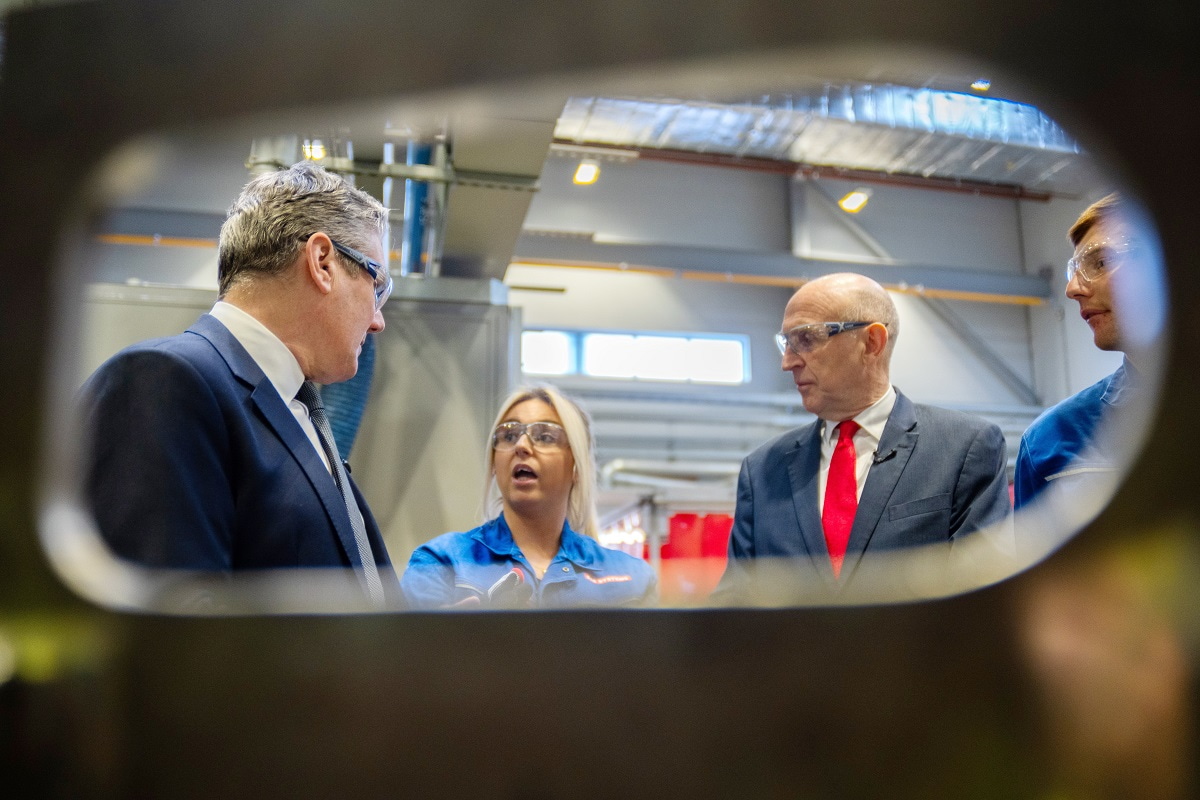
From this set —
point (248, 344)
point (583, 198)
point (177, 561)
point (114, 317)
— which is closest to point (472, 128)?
point (114, 317)

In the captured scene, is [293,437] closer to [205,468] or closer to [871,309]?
[205,468]

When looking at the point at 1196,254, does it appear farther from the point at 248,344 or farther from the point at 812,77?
the point at 248,344

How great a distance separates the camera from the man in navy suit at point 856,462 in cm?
158

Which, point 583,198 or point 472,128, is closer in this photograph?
point 472,128

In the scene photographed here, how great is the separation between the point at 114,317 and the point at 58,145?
2.94 m

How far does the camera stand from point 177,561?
58 cm

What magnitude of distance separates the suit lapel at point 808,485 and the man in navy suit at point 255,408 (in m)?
0.81

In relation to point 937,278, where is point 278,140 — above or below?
below

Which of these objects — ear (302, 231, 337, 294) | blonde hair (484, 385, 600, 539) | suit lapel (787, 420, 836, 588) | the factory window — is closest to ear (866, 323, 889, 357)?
suit lapel (787, 420, 836, 588)

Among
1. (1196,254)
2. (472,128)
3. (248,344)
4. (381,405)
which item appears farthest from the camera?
(381,405)

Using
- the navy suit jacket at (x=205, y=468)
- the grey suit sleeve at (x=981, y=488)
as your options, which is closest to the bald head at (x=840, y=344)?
the grey suit sleeve at (x=981, y=488)

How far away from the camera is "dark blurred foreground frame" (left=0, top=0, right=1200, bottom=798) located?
23cm

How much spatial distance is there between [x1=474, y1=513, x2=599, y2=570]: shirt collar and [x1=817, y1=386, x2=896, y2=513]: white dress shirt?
2.34 ft

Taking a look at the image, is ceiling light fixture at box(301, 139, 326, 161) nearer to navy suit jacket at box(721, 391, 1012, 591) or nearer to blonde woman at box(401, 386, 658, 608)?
blonde woman at box(401, 386, 658, 608)
